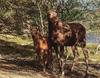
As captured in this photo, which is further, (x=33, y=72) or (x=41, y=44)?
(x=41, y=44)

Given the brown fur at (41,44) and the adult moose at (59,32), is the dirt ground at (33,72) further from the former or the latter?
the adult moose at (59,32)

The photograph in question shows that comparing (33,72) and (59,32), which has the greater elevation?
(59,32)

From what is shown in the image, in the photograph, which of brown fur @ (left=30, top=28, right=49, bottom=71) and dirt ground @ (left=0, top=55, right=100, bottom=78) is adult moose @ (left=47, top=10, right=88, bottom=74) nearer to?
brown fur @ (left=30, top=28, right=49, bottom=71)

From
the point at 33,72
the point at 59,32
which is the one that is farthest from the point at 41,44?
the point at 33,72

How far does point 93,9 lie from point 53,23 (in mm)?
6270

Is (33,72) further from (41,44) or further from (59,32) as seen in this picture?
(59,32)

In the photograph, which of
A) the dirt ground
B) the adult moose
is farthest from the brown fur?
the dirt ground

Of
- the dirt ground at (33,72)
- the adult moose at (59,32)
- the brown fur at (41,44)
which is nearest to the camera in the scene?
the dirt ground at (33,72)

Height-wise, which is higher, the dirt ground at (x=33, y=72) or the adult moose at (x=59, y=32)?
the adult moose at (x=59, y=32)

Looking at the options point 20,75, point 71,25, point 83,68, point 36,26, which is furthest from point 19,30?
point 20,75

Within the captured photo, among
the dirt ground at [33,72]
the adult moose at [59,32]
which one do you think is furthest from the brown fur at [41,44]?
the dirt ground at [33,72]

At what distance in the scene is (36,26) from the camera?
18609mm

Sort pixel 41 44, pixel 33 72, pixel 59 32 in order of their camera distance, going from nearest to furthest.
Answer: pixel 59 32 < pixel 33 72 < pixel 41 44

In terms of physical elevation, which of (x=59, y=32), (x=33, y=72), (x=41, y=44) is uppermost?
(x=59, y=32)
